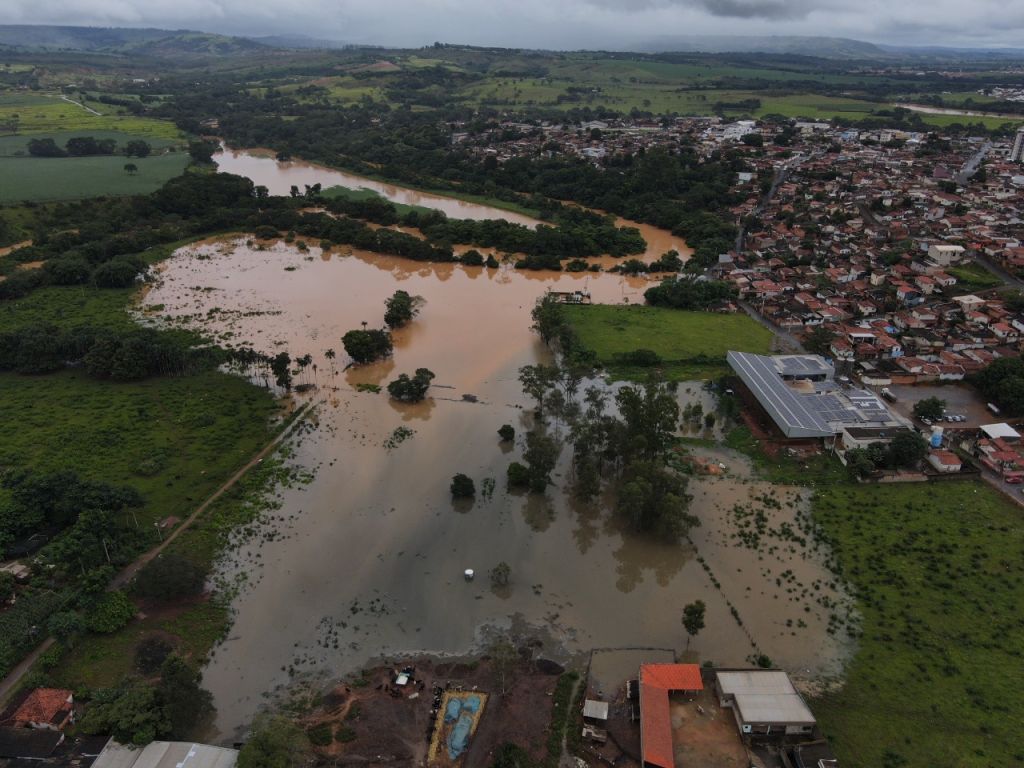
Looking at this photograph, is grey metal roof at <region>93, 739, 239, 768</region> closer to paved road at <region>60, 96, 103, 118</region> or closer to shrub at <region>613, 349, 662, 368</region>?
shrub at <region>613, 349, 662, 368</region>

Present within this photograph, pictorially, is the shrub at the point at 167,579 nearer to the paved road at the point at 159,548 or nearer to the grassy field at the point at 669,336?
the paved road at the point at 159,548

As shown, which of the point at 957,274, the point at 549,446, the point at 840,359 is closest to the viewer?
the point at 549,446

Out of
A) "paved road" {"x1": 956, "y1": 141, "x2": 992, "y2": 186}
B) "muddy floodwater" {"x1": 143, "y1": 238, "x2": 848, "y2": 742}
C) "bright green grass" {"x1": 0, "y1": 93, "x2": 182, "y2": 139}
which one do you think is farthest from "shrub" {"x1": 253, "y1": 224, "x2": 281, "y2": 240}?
"paved road" {"x1": 956, "y1": 141, "x2": 992, "y2": 186}

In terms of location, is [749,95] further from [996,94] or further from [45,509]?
[45,509]

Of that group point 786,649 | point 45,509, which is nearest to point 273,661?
point 45,509

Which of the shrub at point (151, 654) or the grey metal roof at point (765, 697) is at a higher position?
the grey metal roof at point (765, 697)

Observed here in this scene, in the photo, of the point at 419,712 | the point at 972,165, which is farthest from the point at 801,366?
the point at 972,165

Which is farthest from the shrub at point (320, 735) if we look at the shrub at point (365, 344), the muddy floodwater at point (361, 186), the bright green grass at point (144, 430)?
the muddy floodwater at point (361, 186)
